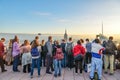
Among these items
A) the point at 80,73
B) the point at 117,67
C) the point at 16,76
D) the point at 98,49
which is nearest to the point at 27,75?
the point at 16,76

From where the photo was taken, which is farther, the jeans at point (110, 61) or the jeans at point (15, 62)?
the jeans at point (15, 62)

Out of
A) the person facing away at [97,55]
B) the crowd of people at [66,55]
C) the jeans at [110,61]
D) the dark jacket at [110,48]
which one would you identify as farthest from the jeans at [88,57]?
the person facing away at [97,55]

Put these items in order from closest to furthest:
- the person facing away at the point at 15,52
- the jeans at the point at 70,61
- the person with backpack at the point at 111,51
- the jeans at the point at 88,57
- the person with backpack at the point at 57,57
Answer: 1. the person with backpack at the point at 57,57
2. the person with backpack at the point at 111,51
3. the person facing away at the point at 15,52
4. the jeans at the point at 88,57
5. the jeans at the point at 70,61

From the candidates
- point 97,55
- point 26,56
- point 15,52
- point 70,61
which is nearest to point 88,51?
point 70,61

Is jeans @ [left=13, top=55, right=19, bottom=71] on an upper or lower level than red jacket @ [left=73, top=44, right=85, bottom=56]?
lower

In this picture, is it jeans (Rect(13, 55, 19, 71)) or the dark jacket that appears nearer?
the dark jacket

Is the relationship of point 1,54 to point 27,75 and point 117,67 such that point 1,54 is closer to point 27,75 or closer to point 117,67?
point 27,75

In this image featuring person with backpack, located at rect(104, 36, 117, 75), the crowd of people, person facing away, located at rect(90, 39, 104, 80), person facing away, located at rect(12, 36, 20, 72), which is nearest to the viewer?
person facing away, located at rect(90, 39, 104, 80)

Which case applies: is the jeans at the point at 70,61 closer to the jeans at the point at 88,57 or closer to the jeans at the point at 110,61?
the jeans at the point at 88,57

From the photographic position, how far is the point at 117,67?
44.8 feet

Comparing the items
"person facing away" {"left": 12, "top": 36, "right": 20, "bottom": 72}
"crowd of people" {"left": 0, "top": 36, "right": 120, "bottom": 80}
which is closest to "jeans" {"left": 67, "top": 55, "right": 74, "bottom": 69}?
"crowd of people" {"left": 0, "top": 36, "right": 120, "bottom": 80}

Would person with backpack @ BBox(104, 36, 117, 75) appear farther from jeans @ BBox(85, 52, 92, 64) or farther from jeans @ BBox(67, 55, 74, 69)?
jeans @ BBox(67, 55, 74, 69)

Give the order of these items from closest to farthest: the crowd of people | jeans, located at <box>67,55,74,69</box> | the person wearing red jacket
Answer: the crowd of people → the person wearing red jacket → jeans, located at <box>67,55,74,69</box>

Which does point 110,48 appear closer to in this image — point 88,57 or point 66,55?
point 88,57
